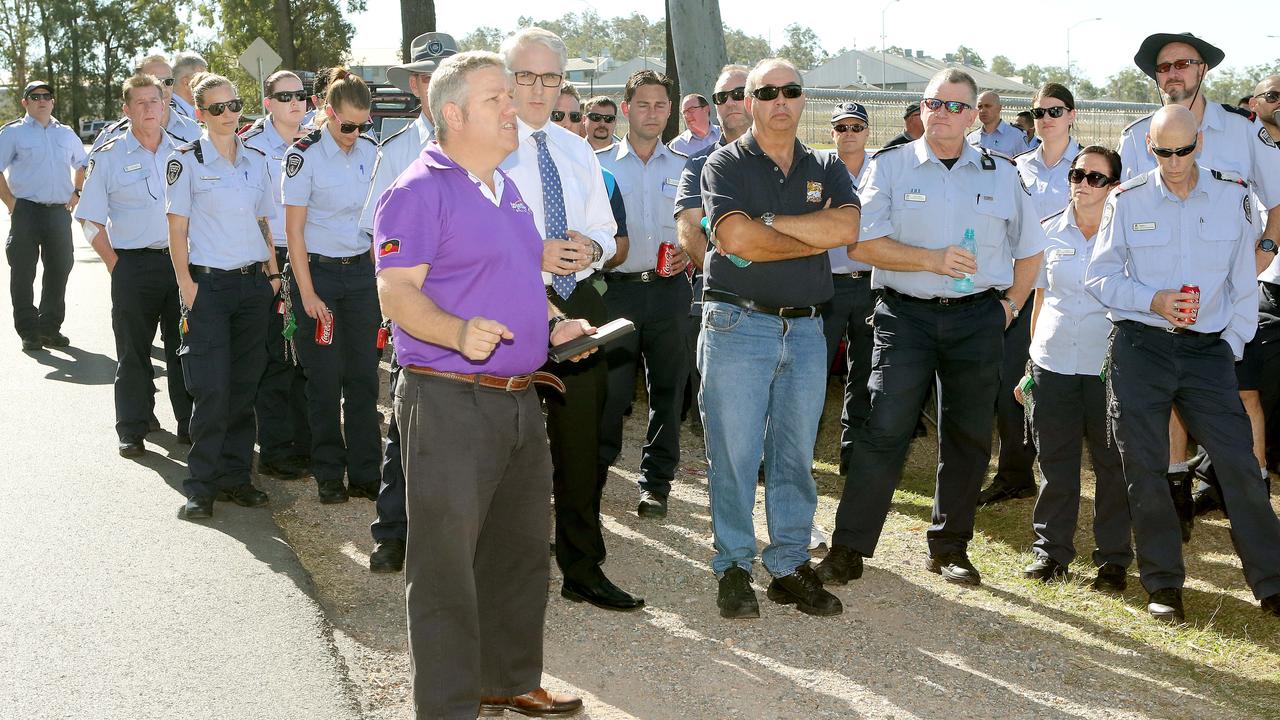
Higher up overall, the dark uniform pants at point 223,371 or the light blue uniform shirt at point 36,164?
the light blue uniform shirt at point 36,164

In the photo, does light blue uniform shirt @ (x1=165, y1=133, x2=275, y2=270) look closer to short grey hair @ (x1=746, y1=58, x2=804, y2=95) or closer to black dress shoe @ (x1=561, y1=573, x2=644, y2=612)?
black dress shoe @ (x1=561, y1=573, x2=644, y2=612)

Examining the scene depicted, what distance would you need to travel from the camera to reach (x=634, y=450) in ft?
30.9

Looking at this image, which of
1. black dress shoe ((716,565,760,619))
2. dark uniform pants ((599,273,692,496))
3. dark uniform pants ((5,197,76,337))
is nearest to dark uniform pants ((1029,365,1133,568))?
black dress shoe ((716,565,760,619))

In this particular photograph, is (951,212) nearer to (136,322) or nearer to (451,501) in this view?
(451,501)

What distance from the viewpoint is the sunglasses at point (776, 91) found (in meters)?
5.79

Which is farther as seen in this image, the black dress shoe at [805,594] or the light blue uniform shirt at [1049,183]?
the light blue uniform shirt at [1049,183]

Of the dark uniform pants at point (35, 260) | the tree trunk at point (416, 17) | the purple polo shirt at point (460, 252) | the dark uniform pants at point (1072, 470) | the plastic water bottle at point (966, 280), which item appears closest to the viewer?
the purple polo shirt at point (460, 252)

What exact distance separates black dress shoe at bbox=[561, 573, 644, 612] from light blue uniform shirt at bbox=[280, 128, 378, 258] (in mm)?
2484

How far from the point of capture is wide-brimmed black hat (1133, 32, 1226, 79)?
7422 millimetres

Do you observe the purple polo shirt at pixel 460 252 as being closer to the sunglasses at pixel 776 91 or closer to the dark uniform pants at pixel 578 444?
the dark uniform pants at pixel 578 444

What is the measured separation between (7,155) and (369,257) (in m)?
7.00

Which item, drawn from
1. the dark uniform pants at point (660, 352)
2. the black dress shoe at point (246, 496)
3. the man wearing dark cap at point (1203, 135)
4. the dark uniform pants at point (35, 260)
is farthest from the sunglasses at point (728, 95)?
the dark uniform pants at point (35, 260)

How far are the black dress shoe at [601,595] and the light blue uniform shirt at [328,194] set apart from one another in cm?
248


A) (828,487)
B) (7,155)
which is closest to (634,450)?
(828,487)
